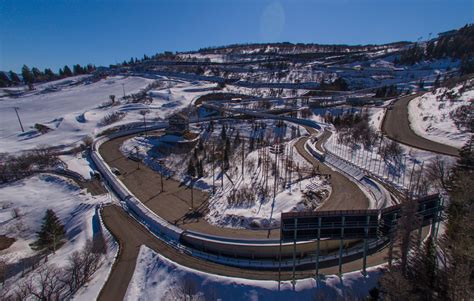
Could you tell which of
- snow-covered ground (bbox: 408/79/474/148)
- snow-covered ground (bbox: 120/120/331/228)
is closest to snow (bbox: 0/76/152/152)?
snow-covered ground (bbox: 120/120/331/228)

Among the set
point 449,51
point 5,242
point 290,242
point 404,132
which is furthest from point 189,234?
point 449,51

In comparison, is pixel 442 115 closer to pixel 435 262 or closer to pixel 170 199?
pixel 435 262

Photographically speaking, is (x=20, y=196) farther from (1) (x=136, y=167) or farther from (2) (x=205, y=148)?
(2) (x=205, y=148)

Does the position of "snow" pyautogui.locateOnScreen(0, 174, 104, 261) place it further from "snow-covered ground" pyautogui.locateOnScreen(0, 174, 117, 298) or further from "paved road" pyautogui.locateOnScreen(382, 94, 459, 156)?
"paved road" pyautogui.locateOnScreen(382, 94, 459, 156)

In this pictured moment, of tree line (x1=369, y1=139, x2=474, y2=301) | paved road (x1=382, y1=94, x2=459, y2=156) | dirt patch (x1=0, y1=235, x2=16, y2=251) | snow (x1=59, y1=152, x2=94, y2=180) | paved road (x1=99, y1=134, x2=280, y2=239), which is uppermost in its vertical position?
tree line (x1=369, y1=139, x2=474, y2=301)

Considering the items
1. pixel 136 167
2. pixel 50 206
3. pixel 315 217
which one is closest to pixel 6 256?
pixel 50 206
